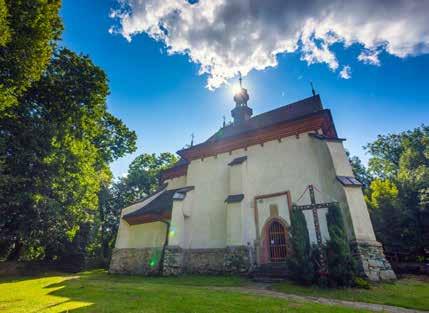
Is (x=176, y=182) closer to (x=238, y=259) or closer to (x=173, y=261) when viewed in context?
(x=173, y=261)

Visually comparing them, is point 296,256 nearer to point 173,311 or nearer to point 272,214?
point 272,214

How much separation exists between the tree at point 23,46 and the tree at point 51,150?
10.1ft

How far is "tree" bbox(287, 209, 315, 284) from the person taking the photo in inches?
320

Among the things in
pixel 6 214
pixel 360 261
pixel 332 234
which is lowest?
pixel 360 261

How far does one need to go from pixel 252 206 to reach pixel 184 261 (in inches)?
194

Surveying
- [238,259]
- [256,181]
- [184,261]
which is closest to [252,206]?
[256,181]

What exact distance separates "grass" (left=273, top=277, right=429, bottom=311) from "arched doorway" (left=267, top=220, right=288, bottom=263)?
2.62m

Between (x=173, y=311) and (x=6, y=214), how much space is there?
14.2m

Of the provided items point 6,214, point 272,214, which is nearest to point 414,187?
point 272,214

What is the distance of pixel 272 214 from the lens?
12.0m

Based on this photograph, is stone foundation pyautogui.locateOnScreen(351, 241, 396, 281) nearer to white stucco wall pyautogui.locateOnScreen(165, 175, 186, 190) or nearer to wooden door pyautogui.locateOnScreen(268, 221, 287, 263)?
wooden door pyautogui.locateOnScreen(268, 221, 287, 263)

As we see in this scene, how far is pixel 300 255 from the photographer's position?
8.45m

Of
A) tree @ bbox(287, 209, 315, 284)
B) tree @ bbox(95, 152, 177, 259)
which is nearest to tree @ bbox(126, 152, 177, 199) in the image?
tree @ bbox(95, 152, 177, 259)

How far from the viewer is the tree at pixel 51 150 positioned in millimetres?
11477
